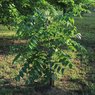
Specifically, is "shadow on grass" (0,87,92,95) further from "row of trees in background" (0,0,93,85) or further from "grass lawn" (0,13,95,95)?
"row of trees in background" (0,0,93,85)

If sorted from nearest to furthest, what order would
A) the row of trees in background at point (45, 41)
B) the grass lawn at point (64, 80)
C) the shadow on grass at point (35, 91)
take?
the row of trees in background at point (45, 41) < the shadow on grass at point (35, 91) < the grass lawn at point (64, 80)

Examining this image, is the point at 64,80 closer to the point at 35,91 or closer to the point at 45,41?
the point at 35,91

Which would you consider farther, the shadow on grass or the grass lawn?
the grass lawn

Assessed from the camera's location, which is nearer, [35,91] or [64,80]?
[35,91]

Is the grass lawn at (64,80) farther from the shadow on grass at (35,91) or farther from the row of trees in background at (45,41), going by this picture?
the row of trees in background at (45,41)

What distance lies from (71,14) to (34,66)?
52.9 inches

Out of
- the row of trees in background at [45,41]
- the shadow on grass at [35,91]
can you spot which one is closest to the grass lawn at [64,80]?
the shadow on grass at [35,91]

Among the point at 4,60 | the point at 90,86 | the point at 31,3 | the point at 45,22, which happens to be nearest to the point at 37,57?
the point at 45,22

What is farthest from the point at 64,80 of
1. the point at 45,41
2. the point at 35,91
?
the point at 45,41

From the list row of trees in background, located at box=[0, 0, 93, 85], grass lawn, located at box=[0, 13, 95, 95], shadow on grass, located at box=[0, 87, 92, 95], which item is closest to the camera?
row of trees in background, located at box=[0, 0, 93, 85]

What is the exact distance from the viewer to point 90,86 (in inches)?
299

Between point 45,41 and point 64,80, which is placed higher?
point 45,41

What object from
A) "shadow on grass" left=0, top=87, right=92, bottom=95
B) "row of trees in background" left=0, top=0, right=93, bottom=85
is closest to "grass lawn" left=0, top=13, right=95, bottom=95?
"shadow on grass" left=0, top=87, right=92, bottom=95

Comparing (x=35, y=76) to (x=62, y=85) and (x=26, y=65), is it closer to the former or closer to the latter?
(x=26, y=65)
